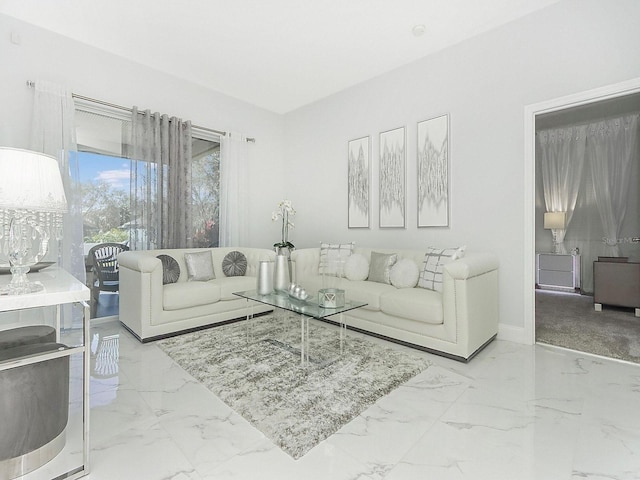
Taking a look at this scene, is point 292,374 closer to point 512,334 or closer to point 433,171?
point 512,334

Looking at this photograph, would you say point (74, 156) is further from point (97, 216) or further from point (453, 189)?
point (453, 189)

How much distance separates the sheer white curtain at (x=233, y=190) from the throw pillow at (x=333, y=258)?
4.45 feet

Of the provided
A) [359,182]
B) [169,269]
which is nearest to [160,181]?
[169,269]

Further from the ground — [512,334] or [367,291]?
[367,291]

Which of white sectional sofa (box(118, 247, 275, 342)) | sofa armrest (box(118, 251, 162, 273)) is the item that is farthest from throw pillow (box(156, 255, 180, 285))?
sofa armrest (box(118, 251, 162, 273))

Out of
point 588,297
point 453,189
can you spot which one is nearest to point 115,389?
point 453,189

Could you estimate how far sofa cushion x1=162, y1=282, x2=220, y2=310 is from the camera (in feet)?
9.86

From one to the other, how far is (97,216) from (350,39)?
10.9ft

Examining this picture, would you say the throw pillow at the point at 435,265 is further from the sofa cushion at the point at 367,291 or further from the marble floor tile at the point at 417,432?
the marble floor tile at the point at 417,432

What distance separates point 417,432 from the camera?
1.59 meters

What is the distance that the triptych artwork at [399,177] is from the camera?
3420 mm

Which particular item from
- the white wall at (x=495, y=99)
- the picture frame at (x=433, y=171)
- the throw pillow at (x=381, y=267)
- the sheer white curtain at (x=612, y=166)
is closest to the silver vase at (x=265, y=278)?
the throw pillow at (x=381, y=267)

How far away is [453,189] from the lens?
Result: 3338 millimetres

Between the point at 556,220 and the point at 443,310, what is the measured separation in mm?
4253
